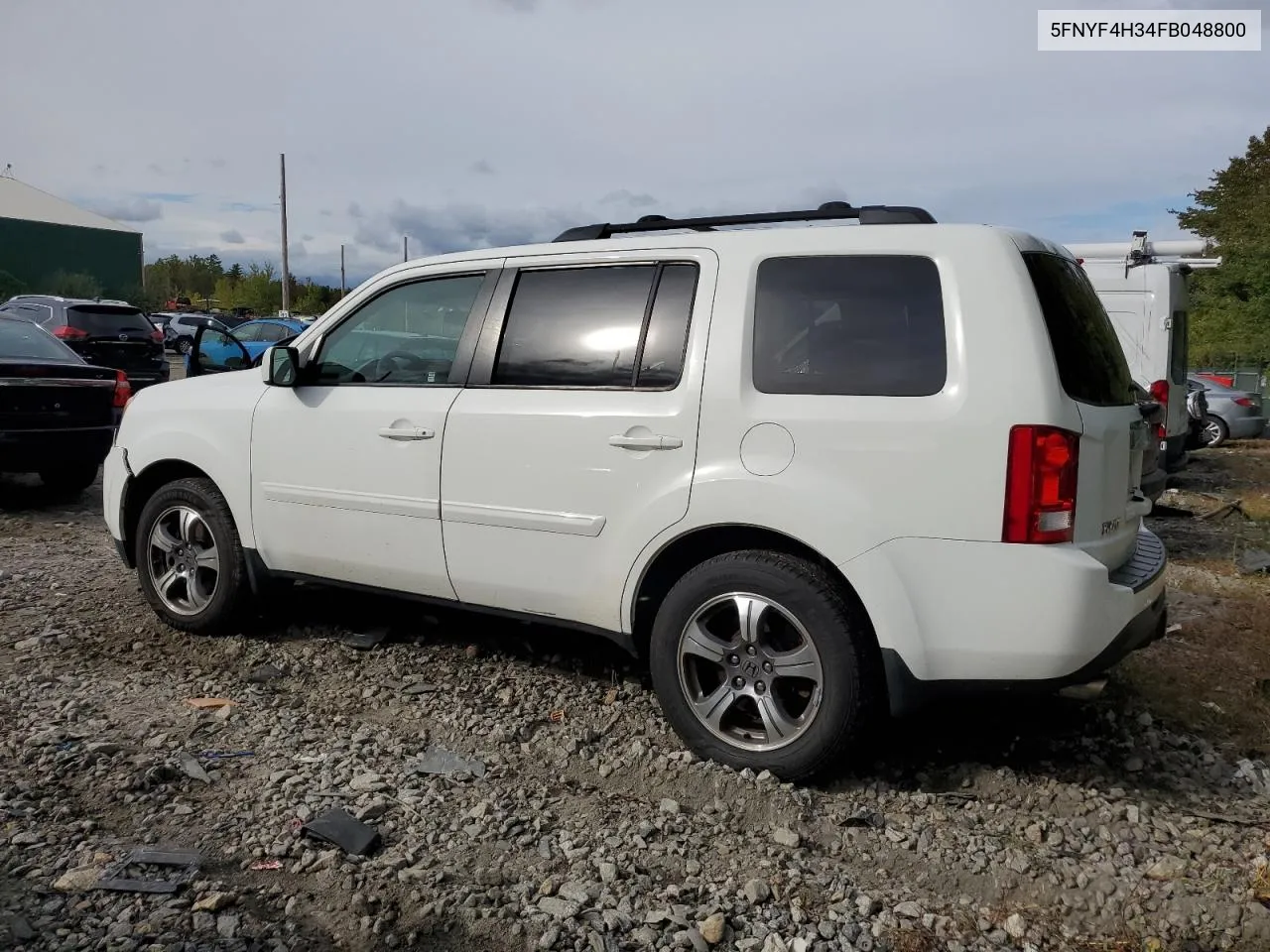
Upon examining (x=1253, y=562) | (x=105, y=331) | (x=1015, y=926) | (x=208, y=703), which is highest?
(x=105, y=331)

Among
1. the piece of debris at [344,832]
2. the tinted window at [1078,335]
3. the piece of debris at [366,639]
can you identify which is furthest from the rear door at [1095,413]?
the piece of debris at [366,639]

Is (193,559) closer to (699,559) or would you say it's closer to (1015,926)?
(699,559)

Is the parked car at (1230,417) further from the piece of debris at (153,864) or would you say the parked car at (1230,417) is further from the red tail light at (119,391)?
the piece of debris at (153,864)

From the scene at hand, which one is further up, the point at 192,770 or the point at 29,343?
the point at 29,343

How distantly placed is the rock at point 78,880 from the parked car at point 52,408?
5.96 metres

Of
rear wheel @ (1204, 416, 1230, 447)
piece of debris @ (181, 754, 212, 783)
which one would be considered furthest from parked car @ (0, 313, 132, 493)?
rear wheel @ (1204, 416, 1230, 447)

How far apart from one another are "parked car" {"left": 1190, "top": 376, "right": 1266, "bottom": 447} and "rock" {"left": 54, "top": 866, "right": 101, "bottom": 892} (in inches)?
692

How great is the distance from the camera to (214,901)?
283cm

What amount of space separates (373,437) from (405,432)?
196 mm

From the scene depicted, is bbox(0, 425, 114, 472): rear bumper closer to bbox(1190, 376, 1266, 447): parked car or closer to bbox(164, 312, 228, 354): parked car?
bbox(1190, 376, 1266, 447): parked car

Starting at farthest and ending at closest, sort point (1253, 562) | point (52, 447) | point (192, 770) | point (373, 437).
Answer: point (52, 447) → point (1253, 562) → point (373, 437) → point (192, 770)

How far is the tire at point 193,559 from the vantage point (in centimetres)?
495

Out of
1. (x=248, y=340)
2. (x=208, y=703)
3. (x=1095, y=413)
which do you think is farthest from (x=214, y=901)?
(x=248, y=340)

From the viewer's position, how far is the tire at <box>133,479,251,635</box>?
495cm
